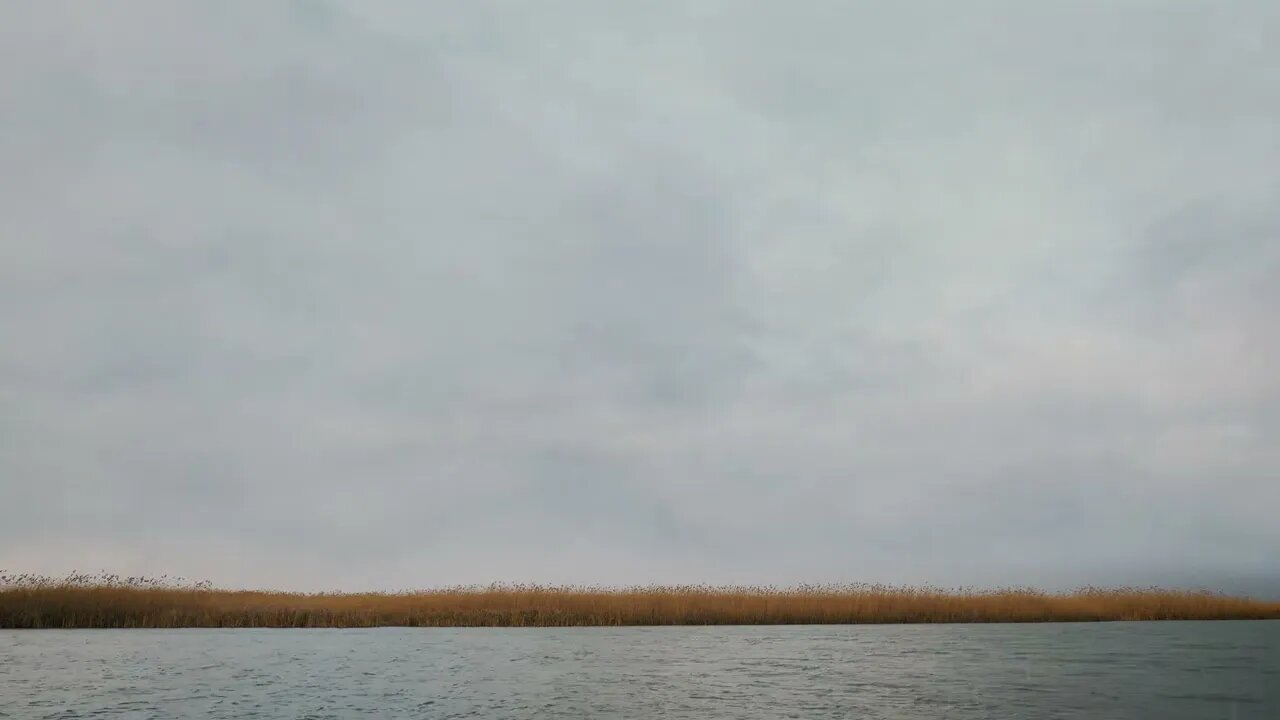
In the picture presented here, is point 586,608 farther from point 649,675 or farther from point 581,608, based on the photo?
A: point 649,675

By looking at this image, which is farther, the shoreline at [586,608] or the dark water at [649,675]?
the shoreline at [586,608]

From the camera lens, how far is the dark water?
741 inches

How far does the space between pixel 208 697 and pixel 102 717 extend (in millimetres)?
3162

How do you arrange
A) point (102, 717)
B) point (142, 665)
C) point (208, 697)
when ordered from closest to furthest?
point (102, 717)
point (208, 697)
point (142, 665)

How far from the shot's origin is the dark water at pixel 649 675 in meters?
18.8

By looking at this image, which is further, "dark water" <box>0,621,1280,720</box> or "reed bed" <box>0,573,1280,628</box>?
"reed bed" <box>0,573,1280,628</box>

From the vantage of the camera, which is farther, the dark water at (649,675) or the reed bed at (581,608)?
the reed bed at (581,608)

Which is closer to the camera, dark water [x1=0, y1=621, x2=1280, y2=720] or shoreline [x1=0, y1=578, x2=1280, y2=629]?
dark water [x1=0, y1=621, x2=1280, y2=720]

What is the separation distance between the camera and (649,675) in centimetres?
2447

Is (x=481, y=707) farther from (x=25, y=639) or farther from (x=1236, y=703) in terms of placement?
(x=25, y=639)

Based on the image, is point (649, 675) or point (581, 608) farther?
point (581, 608)

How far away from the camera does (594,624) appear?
42875 millimetres

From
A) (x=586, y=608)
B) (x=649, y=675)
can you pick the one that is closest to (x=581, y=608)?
(x=586, y=608)

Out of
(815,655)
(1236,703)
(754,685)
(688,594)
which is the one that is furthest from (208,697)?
(688,594)
